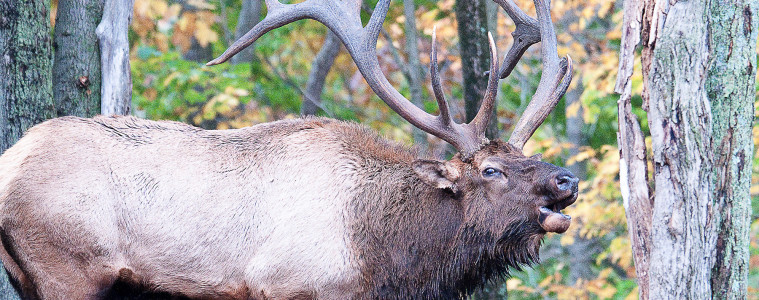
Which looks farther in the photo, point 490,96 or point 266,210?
point 490,96

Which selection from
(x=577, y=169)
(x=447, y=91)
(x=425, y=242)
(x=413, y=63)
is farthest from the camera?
(x=577, y=169)

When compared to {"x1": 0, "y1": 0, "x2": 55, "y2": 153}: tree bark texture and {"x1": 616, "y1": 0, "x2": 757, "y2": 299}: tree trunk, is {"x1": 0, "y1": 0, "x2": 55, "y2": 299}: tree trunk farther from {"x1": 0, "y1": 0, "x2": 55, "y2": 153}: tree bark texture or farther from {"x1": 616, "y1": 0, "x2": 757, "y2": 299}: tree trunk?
{"x1": 616, "y1": 0, "x2": 757, "y2": 299}: tree trunk

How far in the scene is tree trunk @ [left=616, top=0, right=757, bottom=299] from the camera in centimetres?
Answer: 448

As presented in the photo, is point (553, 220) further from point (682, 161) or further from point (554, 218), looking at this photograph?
point (682, 161)

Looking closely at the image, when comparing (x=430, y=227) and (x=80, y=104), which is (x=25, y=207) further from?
(x=430, y=227)

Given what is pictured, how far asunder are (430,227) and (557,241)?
9.61 m

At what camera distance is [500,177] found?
461cm

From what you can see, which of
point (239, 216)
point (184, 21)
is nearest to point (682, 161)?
point (239, 216)

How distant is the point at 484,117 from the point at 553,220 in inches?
32.1

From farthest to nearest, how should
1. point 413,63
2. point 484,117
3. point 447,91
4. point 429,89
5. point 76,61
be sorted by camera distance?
point 429,89 < point 447,91 < point 413,63 < point 76,61 < point 484,117

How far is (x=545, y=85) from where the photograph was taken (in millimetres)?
5156

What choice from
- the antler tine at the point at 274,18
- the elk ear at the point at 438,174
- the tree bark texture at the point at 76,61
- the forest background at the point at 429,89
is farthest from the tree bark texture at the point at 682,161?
the tree bark texture at the point at 76,61

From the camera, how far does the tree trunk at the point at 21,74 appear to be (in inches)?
209

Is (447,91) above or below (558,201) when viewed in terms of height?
above
